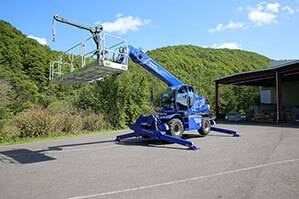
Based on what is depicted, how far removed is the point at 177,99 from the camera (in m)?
14.3

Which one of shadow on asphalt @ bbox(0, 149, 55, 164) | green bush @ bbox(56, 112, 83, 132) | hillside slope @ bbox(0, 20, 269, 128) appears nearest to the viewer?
shadow on asphalt @ bbox(0, 149, 55, 164)

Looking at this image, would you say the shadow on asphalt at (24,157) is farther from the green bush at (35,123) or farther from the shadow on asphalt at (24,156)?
the green bush at (35,123)

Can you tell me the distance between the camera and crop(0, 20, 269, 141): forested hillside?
65.4ft

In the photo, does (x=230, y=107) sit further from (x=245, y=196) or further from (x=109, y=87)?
(x=245, y=196)

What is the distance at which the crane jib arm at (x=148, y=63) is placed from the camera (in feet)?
44.0

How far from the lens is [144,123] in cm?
1381

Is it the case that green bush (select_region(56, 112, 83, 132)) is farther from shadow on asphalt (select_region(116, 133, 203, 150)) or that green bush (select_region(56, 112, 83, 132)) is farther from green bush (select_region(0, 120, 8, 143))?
shadow on asphalt (select_region(116, 133, 203, 150))

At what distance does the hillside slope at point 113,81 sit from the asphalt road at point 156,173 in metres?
7.48

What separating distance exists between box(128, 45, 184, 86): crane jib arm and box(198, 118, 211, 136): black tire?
95.9 inches

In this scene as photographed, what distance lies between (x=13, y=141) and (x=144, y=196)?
41.0 feet

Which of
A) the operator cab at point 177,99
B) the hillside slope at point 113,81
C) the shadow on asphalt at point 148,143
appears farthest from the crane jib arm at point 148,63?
the shadow on asphalt at point 148,143

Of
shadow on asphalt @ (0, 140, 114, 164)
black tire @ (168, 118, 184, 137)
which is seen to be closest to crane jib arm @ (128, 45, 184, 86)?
black tire @ (168, 118, 184, 137)

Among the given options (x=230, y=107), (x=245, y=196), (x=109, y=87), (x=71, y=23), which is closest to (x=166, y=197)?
(x=245, y=196)

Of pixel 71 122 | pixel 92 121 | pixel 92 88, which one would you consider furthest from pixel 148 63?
pixel 92 88
